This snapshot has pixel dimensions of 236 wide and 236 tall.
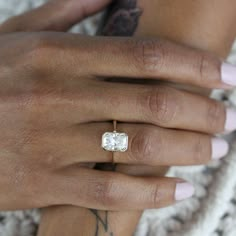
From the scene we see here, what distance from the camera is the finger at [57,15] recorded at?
3.00ft

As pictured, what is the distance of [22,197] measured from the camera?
0.83 m

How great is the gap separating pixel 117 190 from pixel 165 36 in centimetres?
25

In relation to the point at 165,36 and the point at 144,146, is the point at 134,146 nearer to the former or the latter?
the point at 144,146

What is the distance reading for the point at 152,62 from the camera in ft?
2.44

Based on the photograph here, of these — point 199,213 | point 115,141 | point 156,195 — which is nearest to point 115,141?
point 115,141

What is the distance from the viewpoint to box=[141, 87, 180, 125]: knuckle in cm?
74

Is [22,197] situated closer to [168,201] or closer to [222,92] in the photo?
[168,201]

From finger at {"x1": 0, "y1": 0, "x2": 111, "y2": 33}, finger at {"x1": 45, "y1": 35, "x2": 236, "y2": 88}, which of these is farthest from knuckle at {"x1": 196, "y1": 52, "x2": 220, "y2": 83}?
finger at {"x1": 0, "y1": 0, "x2": 111, "y2": 33}

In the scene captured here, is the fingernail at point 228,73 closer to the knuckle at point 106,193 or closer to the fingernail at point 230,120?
the fingernail at point 230,120

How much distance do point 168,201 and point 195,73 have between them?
7.9 inches

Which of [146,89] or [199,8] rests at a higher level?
[199,8]

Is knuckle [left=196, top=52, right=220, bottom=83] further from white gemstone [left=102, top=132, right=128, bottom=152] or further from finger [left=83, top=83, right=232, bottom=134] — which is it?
white gemstone [left=102, top=132, right=128, bottom=152]

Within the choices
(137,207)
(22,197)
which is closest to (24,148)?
(22,197)

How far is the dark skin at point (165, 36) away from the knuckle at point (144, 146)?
32mm
